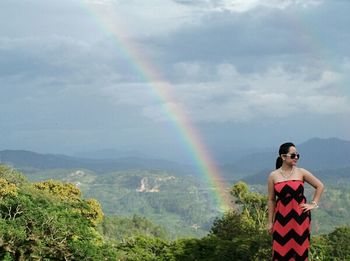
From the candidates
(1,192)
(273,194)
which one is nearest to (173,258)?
(1,192)

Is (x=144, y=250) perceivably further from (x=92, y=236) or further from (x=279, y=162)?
(x=279, y=162)

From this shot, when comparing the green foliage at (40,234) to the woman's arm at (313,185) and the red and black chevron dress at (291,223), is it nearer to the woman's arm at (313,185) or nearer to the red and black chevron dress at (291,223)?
the red and black chevron dress at (291,223)

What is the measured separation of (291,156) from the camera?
8695mm

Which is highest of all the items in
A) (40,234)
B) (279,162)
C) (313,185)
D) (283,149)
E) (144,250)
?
(144,250)

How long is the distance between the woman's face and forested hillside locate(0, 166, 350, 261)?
15191 millimetres

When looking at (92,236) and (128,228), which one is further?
(128,228)

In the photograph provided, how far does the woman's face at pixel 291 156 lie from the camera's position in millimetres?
8695

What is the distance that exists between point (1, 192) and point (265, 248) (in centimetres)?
1851

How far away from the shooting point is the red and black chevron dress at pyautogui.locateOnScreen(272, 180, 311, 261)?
8781 millimetres

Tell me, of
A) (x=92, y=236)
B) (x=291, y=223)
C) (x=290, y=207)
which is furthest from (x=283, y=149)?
(x=92, y=236)

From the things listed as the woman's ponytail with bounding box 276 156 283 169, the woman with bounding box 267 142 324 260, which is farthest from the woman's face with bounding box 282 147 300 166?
the woman's ponytail with bounding box 276 156 283 169

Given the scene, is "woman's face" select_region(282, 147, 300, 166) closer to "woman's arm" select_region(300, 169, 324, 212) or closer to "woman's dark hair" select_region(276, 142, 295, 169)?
"woman's dark hair" select_region(276, 142, 295, 169)

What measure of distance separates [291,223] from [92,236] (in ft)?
56.2

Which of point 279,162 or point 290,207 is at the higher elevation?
point 279,162
